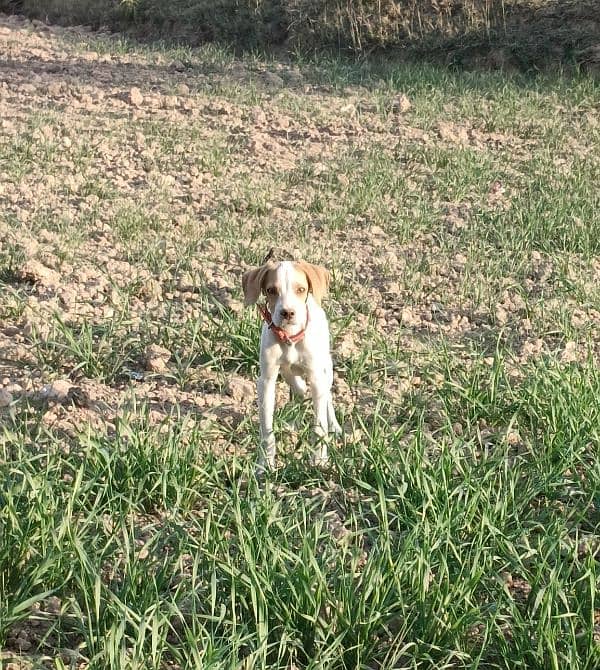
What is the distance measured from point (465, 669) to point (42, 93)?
875cm

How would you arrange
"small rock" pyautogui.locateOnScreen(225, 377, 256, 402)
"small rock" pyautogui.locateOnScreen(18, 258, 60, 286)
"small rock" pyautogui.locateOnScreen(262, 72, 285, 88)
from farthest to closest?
"small rock" pyautogui.locateOnScreen(262, 72, 285, 88), "small rock" pyautogui.locateOnScreen(18, 258, 60, 286), "small rock" pyautogui.locateOnScreen(225, 377, 256, 402)

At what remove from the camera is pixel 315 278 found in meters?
3.08

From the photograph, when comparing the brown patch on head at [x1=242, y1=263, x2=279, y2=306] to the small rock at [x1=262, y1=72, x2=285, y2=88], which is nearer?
the brown patch on head at [x1=242, y1=263, x2=279, y2=306]

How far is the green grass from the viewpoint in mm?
2312

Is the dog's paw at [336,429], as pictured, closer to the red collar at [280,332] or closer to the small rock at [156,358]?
the red collar at [280,332]

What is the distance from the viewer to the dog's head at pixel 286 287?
298 centimetres

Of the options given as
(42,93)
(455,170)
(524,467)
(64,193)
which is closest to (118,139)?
(64,193)

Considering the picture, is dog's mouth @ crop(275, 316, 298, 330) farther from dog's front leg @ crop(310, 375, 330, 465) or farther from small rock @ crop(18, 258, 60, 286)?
small rock @ crop(18, 258, 60, 286)

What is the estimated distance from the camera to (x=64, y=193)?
21.8 feet

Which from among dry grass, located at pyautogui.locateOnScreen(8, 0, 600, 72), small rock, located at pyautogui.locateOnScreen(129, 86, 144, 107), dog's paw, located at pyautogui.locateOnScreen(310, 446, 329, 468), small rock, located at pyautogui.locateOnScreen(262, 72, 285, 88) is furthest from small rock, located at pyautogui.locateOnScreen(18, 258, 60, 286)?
dry grass, located at pyautogui.locateOnScreen(8, 0, 600, 72)

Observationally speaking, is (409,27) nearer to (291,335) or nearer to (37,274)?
(37,274)

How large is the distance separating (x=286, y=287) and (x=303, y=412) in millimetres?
733

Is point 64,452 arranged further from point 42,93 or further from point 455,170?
point 42,93

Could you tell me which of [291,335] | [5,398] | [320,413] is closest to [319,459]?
[320,413]
